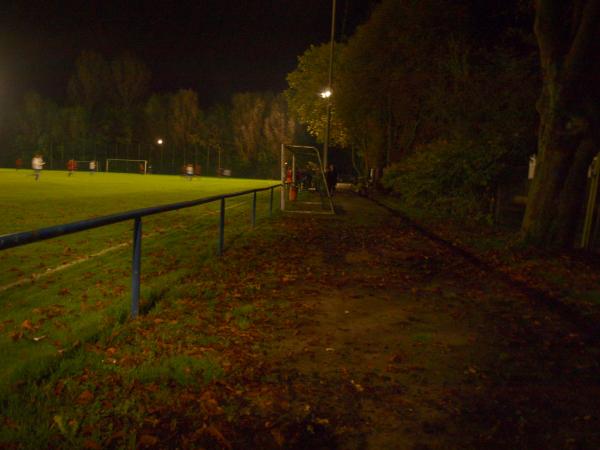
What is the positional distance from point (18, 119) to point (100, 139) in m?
16.7

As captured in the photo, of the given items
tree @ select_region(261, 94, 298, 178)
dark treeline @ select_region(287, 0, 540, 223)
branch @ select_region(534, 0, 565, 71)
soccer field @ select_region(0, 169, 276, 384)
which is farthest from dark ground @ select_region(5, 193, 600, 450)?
tree @ select_region(261, 94, 298, 178)

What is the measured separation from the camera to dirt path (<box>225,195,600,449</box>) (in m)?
2.76

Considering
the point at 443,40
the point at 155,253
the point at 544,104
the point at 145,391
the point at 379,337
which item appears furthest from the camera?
the point at 443,40

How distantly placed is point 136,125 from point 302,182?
2305 inches

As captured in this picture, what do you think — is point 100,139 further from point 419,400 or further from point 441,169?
point 419,400

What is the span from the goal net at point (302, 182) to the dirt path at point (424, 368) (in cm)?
976

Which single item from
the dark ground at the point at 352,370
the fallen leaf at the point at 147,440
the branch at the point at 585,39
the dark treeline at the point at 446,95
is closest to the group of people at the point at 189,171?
the dark treeline at the point at 446,95

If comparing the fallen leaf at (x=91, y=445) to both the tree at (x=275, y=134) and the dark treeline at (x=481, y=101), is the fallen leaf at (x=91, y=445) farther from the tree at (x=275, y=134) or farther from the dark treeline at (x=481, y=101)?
the tree at (x=275, y=134)

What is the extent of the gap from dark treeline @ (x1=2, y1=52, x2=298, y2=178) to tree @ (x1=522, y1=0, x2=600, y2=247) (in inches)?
2633

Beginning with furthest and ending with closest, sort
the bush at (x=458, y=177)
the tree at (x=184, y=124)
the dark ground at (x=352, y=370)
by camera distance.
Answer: the tree at (x=184, y=124)
the bush at (x=458, y=177)
the dark ground at (x=352, y=370)

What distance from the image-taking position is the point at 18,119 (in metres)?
84.1

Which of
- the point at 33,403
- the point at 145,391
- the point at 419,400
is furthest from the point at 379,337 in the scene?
the point at 33,403

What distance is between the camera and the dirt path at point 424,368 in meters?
2.76

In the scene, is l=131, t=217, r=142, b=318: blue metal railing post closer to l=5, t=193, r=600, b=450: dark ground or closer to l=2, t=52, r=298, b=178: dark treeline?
l=5, t=193, r=600, b=450: dark ground
